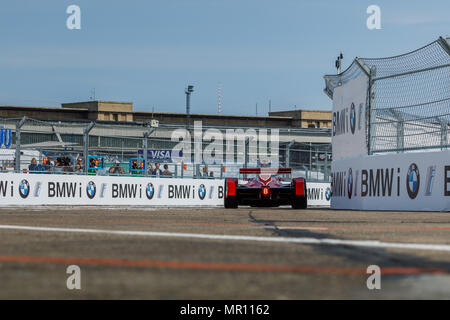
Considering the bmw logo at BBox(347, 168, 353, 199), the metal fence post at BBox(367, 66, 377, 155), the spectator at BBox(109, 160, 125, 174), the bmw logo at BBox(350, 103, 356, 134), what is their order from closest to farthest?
the metal fence post at BBox(367, 66, 377, 155) → the bmw logo at BBox(347, 168, 353, 199) → the bmw logo at BBox(350, 103, 356, 134) → the spectator at BBox(109, 160, 125, 174)

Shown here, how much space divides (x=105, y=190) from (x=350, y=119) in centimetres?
806

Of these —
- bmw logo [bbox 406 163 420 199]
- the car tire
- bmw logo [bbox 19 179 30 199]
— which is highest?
bmw logo [bbox 406 163 420 199]

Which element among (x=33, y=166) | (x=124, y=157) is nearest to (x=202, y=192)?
(x=124, y=157)

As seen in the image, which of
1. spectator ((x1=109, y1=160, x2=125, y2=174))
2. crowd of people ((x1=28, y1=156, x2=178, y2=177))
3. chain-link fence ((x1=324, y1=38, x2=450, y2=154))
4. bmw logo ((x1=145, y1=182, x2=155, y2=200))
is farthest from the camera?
spectator ((x1=109, y1=160, x2=125, y2=174))

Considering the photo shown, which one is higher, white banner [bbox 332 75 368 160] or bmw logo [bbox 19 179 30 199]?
white banner [bbox 332 75 368 160]

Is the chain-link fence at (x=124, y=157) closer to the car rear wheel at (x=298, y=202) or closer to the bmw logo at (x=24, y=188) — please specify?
the bmw logo at (x=24, y=188)

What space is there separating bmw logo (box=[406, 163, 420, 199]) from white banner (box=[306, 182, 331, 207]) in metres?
12.2

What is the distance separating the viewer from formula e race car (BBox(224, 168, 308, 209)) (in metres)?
19.0

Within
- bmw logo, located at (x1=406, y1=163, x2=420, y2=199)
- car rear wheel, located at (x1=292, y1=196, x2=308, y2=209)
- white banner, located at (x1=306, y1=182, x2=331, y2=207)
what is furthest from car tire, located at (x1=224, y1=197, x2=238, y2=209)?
white banner, located at (x1=306, y1=182, x2=331, y2=207)

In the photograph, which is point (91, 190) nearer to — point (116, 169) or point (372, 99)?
point (116, 169)

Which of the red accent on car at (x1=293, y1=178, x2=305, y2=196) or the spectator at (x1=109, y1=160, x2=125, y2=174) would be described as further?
the spectator at (x1=109, y1=160, x2=125, y2=174)

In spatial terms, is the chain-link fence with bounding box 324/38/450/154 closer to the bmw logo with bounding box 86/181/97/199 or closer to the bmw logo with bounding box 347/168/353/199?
the bmw logo with bounding box 347/168/353/199

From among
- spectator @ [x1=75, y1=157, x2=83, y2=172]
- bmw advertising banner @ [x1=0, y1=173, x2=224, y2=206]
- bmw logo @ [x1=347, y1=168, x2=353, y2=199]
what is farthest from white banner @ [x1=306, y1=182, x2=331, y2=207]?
bmw logo @ [x1=347, y1=168, x2=353, y2=199]
